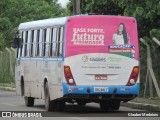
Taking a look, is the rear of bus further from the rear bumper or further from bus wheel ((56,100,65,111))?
bus wheel ((56,100,65,111))

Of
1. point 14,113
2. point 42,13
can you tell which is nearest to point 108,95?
point 14,113

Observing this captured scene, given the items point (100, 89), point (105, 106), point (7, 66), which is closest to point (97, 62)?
point (100, 89)

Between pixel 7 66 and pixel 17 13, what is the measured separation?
18.4 metres

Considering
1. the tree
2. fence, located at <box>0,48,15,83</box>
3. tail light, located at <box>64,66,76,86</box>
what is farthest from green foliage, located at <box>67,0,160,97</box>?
fence, located at <box>0,48,15,83</box>

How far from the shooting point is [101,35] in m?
21.3

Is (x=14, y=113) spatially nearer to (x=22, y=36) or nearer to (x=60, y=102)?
(x=60, y=102)

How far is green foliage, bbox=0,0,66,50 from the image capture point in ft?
188

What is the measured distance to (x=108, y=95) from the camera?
21312mm

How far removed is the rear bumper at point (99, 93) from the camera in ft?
68.5

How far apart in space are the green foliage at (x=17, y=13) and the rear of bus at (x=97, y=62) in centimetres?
3183

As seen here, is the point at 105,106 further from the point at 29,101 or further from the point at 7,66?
the point at 7,66

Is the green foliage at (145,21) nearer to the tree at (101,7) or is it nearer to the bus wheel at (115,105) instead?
the tree at (101,7)

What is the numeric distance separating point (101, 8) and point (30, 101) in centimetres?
845

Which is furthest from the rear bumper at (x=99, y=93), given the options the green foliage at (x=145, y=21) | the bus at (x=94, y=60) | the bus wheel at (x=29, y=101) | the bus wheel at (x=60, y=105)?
the bus wheel at (x=29, y=101)
